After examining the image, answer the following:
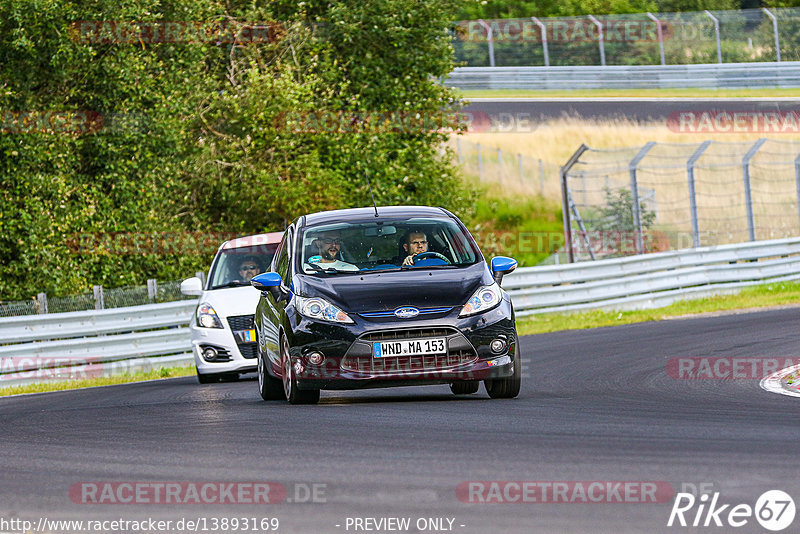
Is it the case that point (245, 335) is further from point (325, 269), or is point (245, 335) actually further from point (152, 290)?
point (152, 290)

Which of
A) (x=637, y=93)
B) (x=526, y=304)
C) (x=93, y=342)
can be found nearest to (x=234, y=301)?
(x=93, y=342)

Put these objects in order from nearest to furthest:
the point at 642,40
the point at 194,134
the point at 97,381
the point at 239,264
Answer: the point at 239,264 < the point at 97,381 < the point at 194,134 < the point at 642,40

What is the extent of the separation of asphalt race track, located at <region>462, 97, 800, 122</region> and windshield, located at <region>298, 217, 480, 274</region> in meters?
34.4

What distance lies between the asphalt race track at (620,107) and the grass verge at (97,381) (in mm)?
28842

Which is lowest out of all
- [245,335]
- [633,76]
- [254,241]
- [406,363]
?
[633,76]

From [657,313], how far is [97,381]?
30.9 feet

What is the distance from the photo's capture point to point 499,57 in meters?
49.8

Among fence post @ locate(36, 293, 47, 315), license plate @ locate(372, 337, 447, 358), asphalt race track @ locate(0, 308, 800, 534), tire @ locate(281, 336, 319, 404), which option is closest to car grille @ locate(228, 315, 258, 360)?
asphalt race track @ locate(0, 308, 800, 534)

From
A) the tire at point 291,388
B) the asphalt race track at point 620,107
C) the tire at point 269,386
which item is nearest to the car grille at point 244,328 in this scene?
the tire at point 269,386

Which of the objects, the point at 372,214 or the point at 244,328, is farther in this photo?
the point at 244,328

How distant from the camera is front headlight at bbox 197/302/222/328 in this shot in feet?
52.5

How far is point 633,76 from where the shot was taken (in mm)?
46875

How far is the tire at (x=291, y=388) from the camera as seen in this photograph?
34.6ft

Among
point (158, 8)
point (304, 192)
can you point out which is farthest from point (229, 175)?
point (158, 8)
